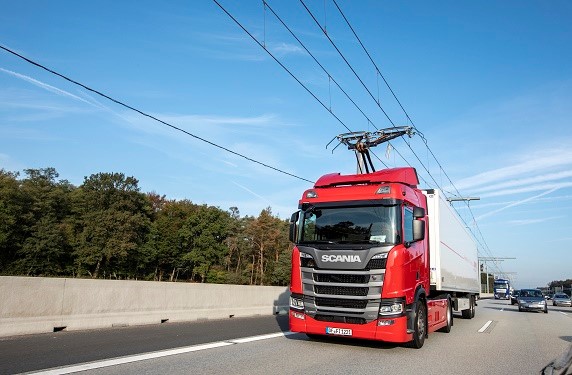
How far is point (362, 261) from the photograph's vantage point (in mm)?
8438

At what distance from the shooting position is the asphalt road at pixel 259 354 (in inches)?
267

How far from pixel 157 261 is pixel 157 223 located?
7879 millimetres

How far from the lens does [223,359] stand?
7.44 meters

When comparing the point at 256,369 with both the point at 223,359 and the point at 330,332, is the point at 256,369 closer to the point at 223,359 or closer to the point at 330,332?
the point at 223,359

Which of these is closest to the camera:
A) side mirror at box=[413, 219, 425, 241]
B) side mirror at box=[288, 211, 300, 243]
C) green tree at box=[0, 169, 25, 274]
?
side mirror at box=[413, 219, 425, 241]

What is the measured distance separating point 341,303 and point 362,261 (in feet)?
2.89

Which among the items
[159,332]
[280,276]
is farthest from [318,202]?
[280,276]

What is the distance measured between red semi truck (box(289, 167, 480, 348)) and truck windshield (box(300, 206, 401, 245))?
0.02 m

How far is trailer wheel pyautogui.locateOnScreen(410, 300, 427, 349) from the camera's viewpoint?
8930 millimetres

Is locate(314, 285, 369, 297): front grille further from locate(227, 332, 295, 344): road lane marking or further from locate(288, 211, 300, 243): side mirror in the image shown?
locate(227, 332, 295, 344): road lane marking

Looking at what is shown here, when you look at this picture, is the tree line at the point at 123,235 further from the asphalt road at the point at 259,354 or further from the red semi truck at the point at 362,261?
the red semi truck at the point at 362,261

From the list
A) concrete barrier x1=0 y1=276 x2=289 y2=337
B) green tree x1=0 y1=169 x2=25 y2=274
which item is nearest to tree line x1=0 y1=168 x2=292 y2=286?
green tree x1=0 y1=169 x2=25 y2=274

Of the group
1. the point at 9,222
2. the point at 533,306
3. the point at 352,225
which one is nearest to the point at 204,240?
the point at 9,222

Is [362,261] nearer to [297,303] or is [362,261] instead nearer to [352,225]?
[352,225]
